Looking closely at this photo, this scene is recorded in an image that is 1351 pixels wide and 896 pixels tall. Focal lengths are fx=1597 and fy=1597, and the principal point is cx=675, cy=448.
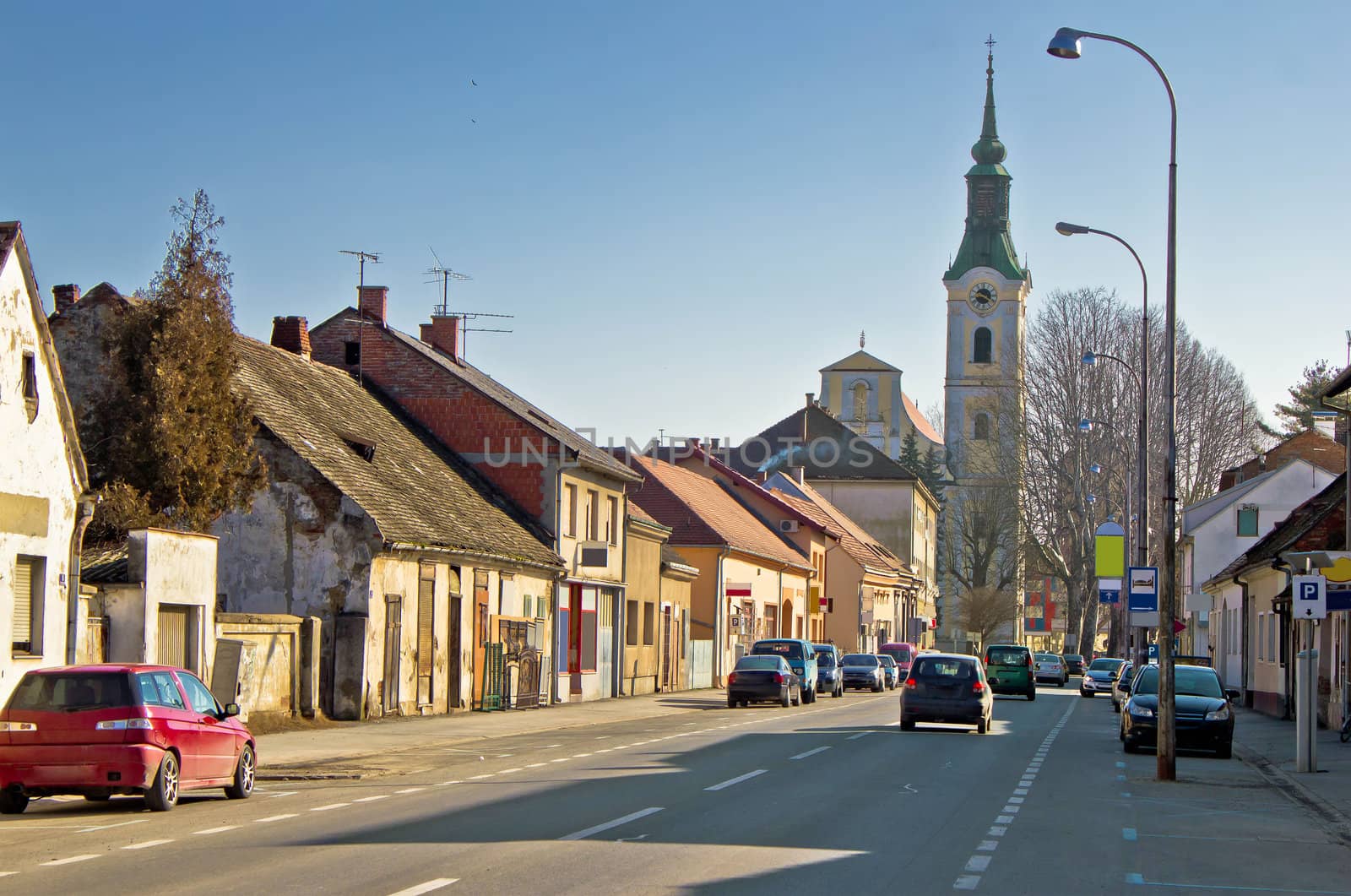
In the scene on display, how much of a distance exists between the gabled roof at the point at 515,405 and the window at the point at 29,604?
68.1 ft

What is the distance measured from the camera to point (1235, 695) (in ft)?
88.5

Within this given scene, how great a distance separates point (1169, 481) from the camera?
72.5 feet

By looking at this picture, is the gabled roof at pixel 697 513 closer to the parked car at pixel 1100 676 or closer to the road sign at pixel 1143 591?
the parked car at pixel 1100 676

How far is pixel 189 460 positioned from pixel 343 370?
17197mm

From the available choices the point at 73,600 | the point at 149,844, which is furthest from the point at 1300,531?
the point at 149,844

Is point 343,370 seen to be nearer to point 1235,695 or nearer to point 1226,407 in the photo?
point 1235,695

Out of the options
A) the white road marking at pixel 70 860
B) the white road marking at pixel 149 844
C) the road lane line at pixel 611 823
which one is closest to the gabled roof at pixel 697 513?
the road lane line at pixel 611 823

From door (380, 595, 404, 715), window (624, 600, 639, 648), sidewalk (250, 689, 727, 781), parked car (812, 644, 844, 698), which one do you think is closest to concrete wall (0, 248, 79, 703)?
sidewalk (250, 689, 727, 781)

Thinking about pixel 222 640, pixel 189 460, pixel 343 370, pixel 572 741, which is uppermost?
pixel 343 370

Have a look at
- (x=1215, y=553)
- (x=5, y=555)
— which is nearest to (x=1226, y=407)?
(x=1215, y=553)

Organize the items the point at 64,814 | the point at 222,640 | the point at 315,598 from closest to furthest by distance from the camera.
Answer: the point at 64,814 < the point at 222,640 < the point at 315,598

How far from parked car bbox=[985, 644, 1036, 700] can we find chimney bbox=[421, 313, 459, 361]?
1985cm

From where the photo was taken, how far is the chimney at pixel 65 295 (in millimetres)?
31766

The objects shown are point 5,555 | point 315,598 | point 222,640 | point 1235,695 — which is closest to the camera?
point 5,555
